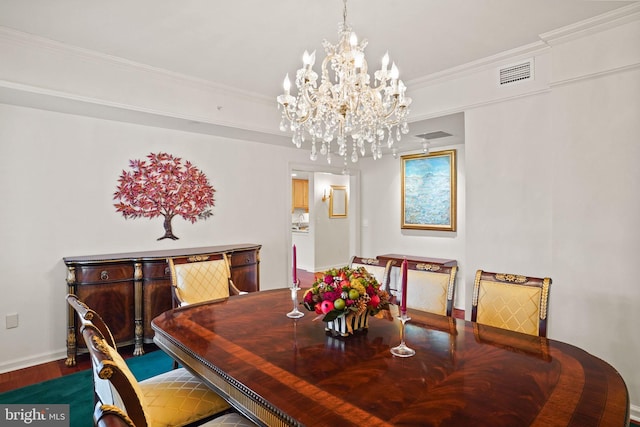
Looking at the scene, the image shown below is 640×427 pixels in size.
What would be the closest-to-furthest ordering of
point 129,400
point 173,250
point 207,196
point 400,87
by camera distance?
point 129,400 → point 400,87 → point 173,250 → point 207,196

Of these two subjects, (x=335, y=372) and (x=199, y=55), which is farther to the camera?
(x=199, y=55)

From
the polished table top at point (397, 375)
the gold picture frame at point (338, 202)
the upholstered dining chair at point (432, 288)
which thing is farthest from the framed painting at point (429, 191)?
the polished table top at point (397, 375)

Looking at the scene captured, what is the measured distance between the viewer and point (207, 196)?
4207 millimetres

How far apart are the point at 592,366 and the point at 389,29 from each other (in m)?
2.37

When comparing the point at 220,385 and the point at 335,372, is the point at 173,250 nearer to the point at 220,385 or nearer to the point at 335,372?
the point at 220,385

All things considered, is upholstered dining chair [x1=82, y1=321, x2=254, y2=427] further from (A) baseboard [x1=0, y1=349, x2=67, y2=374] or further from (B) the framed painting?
(B) the framed painting

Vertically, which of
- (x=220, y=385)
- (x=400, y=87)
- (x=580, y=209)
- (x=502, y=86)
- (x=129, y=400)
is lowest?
(x=220, y=385)

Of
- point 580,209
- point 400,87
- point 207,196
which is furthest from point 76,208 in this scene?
point 580,209

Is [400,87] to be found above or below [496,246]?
above

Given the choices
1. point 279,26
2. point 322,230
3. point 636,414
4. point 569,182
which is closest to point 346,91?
point 279,26

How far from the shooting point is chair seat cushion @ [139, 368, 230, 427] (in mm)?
1557

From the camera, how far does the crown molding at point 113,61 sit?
2.62 m

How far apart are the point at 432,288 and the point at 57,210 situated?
3.42m

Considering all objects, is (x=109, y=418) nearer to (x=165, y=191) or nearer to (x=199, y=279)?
(x=199, y=279)
